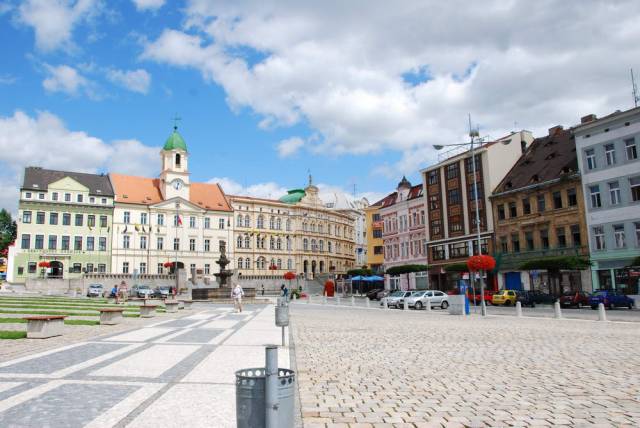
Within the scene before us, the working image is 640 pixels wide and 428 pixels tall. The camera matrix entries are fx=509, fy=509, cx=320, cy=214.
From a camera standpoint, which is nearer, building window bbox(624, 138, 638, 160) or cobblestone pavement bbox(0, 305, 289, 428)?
cobblestone pavement bbox(0, 305, 289, 428)

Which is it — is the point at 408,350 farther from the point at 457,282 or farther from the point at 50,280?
the point at 50,280

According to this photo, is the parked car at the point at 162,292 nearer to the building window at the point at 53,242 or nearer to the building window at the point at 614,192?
the building window at the point at 53,242

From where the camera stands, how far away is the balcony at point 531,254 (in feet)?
142

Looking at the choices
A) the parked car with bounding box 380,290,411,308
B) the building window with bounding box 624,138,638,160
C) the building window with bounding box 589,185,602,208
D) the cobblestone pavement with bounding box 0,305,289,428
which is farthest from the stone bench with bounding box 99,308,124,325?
the building window with bounding box 624,138,638,160

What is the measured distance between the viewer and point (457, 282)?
5631 cm

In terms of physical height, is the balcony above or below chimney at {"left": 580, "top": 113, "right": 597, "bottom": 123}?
below

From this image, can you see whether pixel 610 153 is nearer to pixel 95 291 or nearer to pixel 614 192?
pixel 614 192

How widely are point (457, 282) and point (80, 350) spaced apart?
49.4 metres

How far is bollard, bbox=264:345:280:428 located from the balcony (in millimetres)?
44783

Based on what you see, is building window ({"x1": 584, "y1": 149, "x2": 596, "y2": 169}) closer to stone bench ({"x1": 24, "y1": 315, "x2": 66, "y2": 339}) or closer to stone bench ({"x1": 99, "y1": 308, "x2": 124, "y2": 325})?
stone bench ({"x1": 99, "y1": 308, "x2": 124, "y2": 325})

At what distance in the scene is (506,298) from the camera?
131 ft

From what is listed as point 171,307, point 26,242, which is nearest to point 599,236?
point 171,307

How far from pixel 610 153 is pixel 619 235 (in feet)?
22.1

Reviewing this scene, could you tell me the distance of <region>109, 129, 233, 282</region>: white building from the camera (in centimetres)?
7656
